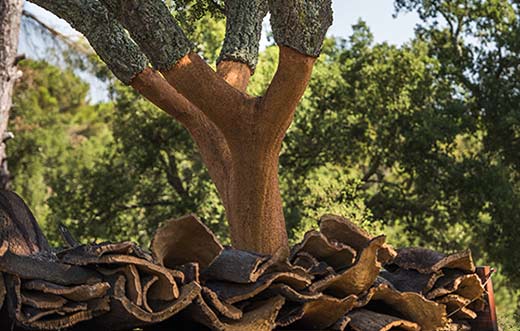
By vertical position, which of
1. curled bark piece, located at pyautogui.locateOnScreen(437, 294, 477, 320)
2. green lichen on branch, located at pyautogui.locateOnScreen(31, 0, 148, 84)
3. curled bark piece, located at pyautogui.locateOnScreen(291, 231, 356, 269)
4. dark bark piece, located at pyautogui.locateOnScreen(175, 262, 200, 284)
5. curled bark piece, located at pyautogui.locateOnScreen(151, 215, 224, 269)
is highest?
green lichen on branch, located at pyautogui.locateOnScreen(31, 0, 148, 84)

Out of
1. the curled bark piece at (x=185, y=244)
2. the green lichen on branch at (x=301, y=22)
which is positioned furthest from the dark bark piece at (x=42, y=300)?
the green lichen on branch at (x=301, y=22)

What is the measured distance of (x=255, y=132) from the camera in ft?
11.4

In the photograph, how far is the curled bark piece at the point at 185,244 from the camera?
6.57 ft

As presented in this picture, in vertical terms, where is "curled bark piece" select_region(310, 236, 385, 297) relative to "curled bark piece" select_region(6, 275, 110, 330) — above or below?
above

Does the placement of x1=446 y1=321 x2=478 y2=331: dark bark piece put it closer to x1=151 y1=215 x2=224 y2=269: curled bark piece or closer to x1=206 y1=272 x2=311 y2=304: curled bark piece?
x1=206 y1=272 x2=311 y2=304: curled bark piece

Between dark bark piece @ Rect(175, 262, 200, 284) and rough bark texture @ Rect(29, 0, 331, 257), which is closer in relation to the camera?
dark bark piece @ Rect(175, 262, 200, 284)

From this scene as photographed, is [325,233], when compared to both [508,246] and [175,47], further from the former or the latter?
[508,246]

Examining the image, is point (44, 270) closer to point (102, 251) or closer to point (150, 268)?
point (102, 251)

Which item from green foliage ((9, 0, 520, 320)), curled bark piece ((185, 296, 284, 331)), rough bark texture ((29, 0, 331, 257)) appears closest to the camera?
curled bark piece ((185, 296, 284, 331))

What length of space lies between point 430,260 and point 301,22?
947mm

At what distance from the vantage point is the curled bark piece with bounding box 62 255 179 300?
1.89 m

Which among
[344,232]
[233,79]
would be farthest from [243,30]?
[344,232]

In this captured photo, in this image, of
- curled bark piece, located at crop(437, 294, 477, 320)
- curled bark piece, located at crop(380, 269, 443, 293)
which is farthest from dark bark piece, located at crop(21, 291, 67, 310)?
curled bark piece, located at crop(437, 294, 477, 320)

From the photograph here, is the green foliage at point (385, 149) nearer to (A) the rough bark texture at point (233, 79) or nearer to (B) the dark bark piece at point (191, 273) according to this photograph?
(A) the rough bark texture at point (233, 79)
